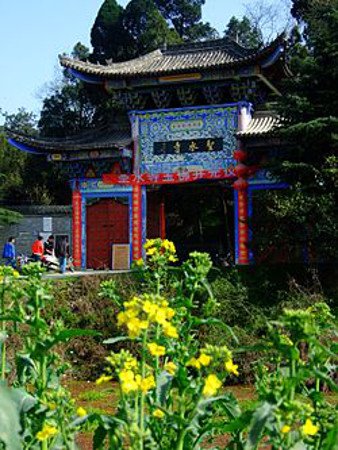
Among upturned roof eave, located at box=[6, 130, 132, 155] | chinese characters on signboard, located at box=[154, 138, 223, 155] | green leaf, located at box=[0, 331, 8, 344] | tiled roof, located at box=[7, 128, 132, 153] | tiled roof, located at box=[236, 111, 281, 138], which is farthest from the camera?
tiled roof, located at box=[7, 128, 132, 153]

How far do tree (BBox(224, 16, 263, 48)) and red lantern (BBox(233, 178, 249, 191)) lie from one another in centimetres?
1943

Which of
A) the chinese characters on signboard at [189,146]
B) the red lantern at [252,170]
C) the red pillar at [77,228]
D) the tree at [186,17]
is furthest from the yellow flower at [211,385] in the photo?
the tree at [186,17]

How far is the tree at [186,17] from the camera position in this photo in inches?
1706

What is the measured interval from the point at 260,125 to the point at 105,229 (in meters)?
5.13

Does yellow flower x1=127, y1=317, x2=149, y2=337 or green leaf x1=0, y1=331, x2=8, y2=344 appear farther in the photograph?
green leaf x1=0, y1=331, x2=8, y2=344

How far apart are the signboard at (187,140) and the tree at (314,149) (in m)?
3.25

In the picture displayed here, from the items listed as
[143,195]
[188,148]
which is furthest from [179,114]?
[143,195]

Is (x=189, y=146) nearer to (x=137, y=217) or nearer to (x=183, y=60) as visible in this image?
(x=137, y=217)

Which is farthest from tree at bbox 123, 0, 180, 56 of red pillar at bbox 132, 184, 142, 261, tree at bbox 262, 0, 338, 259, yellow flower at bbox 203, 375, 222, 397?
yellow flower at bbox 203, 375, 222, 397

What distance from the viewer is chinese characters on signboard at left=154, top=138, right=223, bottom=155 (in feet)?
64.0

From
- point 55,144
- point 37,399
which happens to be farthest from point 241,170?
point 37,399

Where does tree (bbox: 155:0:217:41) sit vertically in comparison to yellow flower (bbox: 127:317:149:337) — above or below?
above

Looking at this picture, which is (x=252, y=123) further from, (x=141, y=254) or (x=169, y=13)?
(x=169, y=13)

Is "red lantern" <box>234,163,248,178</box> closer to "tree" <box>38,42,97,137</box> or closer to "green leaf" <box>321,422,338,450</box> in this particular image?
"green leaf" <box>321,422,338,450</box>
